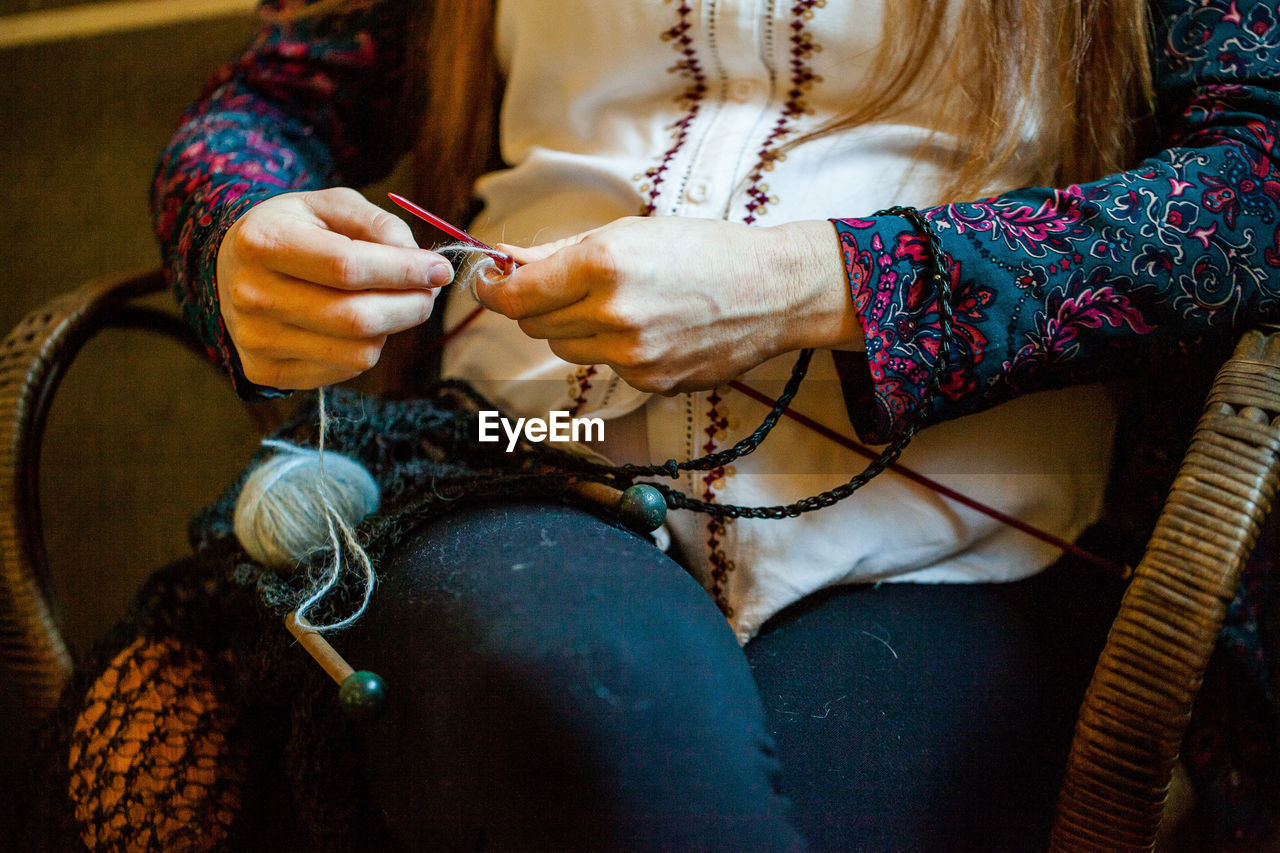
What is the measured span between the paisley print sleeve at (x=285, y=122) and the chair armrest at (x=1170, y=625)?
67cm

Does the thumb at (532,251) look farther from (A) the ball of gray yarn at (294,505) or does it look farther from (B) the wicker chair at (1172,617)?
(B) the wicker chair at (1172,617)

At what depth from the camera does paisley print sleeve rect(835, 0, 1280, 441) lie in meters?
0.51

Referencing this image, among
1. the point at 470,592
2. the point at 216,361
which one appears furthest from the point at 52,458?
the point at 470,592

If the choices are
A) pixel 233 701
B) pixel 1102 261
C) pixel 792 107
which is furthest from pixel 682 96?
pixel 233 701

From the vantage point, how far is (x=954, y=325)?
514 millimetres

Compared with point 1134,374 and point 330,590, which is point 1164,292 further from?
point 330,590

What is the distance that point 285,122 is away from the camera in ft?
2.53

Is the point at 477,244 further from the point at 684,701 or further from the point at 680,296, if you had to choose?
the point at 684,701

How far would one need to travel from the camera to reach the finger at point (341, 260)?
0.47m

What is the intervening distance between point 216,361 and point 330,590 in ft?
0.78

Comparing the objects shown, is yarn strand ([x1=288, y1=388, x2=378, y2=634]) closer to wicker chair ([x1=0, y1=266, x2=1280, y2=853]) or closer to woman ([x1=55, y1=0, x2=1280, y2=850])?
woman ([x1=55, y1=0, x2=1280, y2=850])

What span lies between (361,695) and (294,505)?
0.57 feet

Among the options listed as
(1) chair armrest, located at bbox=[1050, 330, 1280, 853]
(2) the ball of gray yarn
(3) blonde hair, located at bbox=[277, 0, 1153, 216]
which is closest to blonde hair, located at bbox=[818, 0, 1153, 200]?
(3) blonde hair, located at bbox=[277, 0, 1153, 216]

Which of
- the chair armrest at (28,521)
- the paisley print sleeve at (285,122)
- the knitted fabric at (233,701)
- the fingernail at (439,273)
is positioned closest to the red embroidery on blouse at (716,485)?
the knitted fabric at (233,701)
